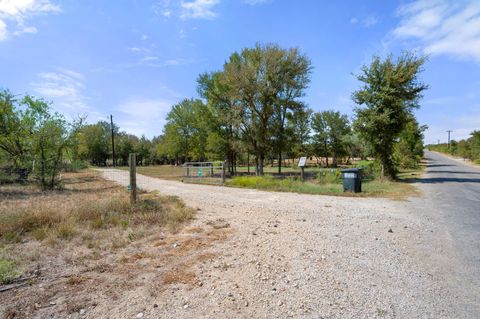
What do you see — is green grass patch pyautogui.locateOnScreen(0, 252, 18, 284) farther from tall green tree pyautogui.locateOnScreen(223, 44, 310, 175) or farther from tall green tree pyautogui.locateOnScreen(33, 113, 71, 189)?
tall green tree pyautogui.locateOnScreen(223, 44, 310, 175)

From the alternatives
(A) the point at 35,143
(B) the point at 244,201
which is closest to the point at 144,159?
(A) the point at 35,143

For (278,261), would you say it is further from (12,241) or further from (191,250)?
(12,241)

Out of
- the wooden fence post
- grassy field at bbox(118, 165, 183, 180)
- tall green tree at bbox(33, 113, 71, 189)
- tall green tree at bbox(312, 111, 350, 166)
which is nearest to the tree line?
tall green tree at bbox(33, 113, 71, 189)

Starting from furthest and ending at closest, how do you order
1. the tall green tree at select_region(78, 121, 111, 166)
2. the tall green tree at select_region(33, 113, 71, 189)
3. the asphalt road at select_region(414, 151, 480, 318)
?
1. the tall green tree at select_region(78, 121, 111, 166)
2. the tall green tree at select_region(33, 113, 71, 189)
3. the asphalt road at select_region(414, 151, 480, 318)

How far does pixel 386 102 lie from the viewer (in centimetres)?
1596

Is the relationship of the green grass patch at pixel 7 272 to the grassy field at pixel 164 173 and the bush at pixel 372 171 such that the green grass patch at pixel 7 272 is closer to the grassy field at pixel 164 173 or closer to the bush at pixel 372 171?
the grassy field at pixel 164 173

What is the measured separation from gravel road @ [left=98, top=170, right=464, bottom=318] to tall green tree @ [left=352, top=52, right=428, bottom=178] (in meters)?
10.5

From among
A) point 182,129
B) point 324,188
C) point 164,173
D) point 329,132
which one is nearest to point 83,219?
point 324,188

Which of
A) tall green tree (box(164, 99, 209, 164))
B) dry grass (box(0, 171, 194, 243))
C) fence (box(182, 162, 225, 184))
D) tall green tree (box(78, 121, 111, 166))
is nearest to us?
dry grass (box(0, 171, 194, 243))

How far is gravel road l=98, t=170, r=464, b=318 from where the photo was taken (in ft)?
9.36

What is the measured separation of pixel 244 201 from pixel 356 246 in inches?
216

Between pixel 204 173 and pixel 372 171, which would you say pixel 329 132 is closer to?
pixel 372 171

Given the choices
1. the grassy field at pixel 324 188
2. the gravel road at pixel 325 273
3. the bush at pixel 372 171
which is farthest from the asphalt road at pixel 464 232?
the bush at pixel 372 171

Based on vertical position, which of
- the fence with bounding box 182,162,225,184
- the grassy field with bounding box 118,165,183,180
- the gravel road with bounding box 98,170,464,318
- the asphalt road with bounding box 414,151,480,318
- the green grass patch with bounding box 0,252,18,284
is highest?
the fence with bounding box 182,162,225,184
